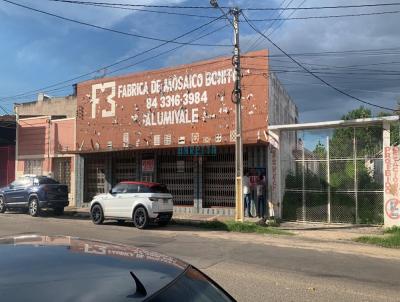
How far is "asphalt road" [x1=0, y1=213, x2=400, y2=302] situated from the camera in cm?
789

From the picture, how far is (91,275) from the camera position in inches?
87.6

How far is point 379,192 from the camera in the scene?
18.0 m

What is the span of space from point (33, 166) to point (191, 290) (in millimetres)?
28885

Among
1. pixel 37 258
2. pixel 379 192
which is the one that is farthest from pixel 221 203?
pixel 37 258

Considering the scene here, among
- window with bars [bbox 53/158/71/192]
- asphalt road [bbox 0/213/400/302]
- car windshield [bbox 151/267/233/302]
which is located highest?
window with bars [bbox 53/158/71/192]

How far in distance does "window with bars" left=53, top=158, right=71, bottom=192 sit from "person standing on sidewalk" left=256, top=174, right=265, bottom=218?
12.1 meters

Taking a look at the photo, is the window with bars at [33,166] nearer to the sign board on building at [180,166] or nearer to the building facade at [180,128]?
the building facade at [180,128]

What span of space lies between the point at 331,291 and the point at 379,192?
1083 cm

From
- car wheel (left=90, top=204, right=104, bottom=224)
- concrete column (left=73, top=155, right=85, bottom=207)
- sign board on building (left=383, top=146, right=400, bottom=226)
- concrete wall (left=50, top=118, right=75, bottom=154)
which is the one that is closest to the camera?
sign board on building (left=383, top=146, right=400, bottom=226)

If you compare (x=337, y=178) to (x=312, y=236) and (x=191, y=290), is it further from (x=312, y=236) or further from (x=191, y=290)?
(x=191, y=290)

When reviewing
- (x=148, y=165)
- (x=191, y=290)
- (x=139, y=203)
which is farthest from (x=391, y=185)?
(x=191, y=290)

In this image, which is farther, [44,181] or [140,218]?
[44,181]

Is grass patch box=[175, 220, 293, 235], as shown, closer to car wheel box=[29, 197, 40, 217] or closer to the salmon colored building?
car wheel box=[29, 197, 40, 217]

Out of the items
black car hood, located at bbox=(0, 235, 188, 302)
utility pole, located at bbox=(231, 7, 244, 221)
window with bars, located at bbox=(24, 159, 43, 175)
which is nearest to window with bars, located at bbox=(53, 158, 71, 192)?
window with bars, located at bbox=(24, 159, 43, 175)
